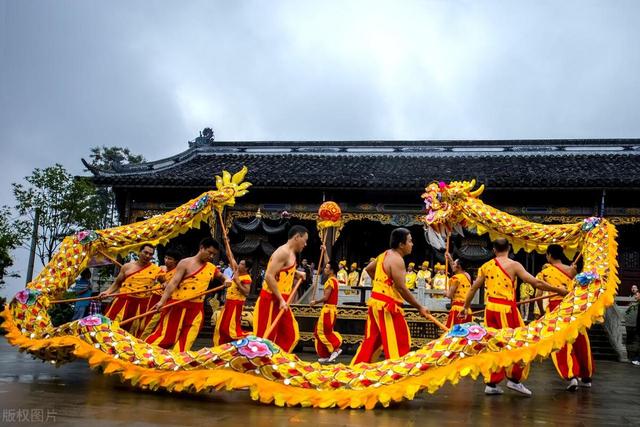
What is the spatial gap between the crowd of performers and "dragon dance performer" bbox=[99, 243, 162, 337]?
0.04ft

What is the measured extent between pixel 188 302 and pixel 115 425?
9.58 ft

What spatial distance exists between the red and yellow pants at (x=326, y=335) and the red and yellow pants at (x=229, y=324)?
5.29ft

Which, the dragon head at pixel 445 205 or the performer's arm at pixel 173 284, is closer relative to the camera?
the performer's arm at pixel 173 284

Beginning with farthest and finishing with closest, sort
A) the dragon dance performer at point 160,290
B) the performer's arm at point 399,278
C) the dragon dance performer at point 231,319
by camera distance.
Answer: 1. the dragon dance performer at point 231,319
2. the dragon dance performer at point 160,290
3. the performer's arm at point 399,278

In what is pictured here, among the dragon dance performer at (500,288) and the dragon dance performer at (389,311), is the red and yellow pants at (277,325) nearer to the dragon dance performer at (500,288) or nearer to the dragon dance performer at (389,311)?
the dragon dance performer at (389,311)

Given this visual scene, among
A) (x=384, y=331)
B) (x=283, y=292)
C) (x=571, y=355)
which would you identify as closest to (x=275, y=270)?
(x=283, y=292)

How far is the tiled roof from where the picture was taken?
17719mm

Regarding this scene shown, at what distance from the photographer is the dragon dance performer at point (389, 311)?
593 cm

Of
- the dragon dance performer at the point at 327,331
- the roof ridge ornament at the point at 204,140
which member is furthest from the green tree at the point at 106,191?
the dragon dance performer at the point at 327,331

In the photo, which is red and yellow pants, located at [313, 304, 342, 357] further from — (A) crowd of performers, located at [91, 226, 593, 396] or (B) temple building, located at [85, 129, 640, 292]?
(B) temple building, located at [85, 129, 640, 292]

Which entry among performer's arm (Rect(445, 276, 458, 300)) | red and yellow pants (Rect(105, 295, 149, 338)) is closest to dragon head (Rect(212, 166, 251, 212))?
red and yellow pants (Rect(105, 295, 149, 338))

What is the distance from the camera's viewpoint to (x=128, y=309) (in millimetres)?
8273

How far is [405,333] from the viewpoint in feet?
19.8

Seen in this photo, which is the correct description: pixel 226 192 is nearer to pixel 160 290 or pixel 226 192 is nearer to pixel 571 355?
pixel 160 290
